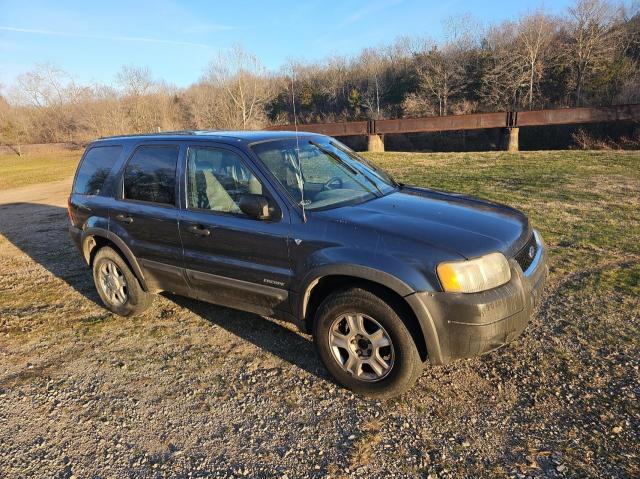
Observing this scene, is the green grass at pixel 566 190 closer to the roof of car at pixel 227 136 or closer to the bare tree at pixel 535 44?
the roof of car at pixel 227 136

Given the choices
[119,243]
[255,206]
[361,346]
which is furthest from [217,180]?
[361,346]

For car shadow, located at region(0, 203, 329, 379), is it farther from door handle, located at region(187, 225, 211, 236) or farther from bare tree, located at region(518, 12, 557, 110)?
bare tree, located at region(518, 12, 557, 110)

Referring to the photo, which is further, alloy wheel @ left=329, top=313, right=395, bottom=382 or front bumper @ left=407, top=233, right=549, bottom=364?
alloy wheel @ left=329, top=313, right=395, bottom=382

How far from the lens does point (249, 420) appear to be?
9.95 feet

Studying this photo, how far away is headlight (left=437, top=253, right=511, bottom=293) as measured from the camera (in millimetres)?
2768

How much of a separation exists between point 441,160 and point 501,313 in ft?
49.5

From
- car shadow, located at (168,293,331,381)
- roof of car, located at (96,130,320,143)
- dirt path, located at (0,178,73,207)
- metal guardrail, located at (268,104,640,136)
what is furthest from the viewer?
metal guardrail, located at (268,104,640,136)

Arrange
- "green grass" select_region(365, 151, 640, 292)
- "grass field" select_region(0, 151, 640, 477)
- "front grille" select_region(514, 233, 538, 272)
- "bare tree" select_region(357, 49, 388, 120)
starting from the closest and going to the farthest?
"grass field" select_region(0, 151, 640, 477), "front grille" select_region(514, 233, 538, 272), "green grass" select_region(365, 151, 640, 292), "bare tree" select_region(357, 49, 388, 120)

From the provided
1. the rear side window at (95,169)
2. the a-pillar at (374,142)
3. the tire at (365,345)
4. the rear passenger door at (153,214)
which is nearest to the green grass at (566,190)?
the tire at (365,345)

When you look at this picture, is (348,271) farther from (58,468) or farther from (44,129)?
(44,129)

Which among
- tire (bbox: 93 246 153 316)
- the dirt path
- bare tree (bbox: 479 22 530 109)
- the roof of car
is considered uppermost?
bare tree (bbox: 479 22 530 109)

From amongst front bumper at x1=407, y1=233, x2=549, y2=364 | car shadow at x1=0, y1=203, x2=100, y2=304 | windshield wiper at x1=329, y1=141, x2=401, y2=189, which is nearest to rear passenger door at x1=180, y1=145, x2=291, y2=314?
front bumper at x1=407, y1=233, x2=549, y2=364

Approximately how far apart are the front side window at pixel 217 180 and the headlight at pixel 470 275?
5.14 feet

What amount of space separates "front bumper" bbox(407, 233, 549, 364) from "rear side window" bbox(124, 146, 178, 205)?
247 cm
